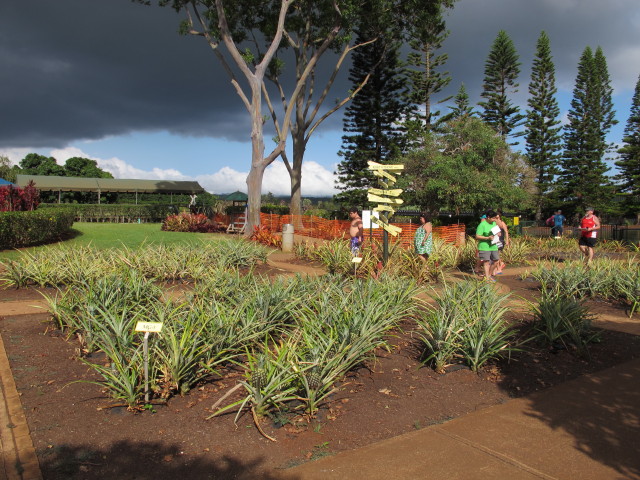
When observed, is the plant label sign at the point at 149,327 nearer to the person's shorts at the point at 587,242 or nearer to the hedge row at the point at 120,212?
the person's shorts at the point at 587,242

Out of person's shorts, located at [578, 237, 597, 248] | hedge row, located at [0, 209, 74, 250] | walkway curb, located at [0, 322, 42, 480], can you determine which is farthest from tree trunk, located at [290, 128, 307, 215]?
walkway curb, located at [0, 322, 42, 480]

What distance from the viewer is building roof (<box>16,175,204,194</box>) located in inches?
1570

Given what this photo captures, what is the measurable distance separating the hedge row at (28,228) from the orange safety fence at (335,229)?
861 centimetres

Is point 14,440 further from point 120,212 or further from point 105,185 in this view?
point 105,185

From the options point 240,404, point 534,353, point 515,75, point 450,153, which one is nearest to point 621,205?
point 515,75

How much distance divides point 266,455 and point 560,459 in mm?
1873

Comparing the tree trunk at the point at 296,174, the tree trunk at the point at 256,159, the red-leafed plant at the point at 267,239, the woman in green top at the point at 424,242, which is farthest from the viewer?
the tree trunk at the point at 296,174

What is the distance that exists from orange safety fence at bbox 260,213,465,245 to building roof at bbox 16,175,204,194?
21.3 metres

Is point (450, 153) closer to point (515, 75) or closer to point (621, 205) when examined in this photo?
point (515, 75)

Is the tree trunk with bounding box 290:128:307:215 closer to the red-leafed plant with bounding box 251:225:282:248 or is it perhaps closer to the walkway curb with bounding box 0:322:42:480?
the red-leafed plant with bounding box 251:225:282:248

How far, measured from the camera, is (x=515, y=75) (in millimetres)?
38375

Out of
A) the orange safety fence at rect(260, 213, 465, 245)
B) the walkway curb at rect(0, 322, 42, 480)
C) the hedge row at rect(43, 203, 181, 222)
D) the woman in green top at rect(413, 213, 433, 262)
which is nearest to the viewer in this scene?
the walkway curb at rect(0, 322, 42, 480)

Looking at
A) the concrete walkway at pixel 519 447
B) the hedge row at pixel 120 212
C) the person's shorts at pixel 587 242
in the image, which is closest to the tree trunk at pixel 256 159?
the person's shorts at pixel 587 242

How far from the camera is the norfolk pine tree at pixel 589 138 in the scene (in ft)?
129
